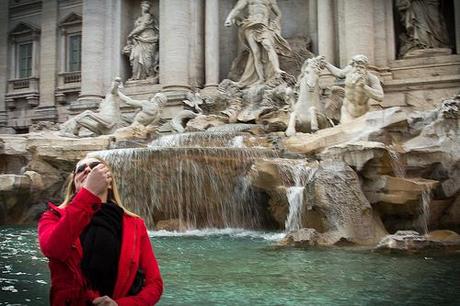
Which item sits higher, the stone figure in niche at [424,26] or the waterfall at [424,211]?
the stone figure in niche at [424,26]

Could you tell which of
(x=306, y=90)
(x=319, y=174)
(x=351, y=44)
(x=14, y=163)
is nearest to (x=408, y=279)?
(x=319, y=174)

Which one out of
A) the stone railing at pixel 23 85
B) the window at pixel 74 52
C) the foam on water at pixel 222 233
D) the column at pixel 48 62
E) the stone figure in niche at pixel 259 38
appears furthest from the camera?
the stone railing at pixel 23 85

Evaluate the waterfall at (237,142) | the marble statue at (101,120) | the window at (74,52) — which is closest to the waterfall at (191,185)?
the waterfall at (237,142)

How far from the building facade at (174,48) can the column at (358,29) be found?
0.09 feet

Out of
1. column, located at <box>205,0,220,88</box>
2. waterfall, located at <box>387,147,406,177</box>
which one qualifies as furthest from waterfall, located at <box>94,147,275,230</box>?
column, located at <box>205,0,220,88</box>

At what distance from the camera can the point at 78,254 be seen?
189cm

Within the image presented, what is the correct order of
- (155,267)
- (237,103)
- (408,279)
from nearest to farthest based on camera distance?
Answer: (155,267)
(408,279)
(237,103)

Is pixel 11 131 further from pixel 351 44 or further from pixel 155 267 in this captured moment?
pixel 155 267

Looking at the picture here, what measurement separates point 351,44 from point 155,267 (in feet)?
42.8

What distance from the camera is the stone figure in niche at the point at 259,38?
14.5m

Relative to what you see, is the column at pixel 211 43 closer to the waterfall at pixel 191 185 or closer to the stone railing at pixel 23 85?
the waterfall at pixel 191 185

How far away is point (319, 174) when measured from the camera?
693 centimetres

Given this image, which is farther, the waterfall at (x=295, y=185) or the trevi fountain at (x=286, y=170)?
the waterfall at (x=295, y=185)

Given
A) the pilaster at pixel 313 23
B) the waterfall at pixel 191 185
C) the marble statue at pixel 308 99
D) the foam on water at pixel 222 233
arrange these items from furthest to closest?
1. the pilaster at pixel 313 23
2. the marble statue at pixel 308 99
3. the waterfall at pixel 191 185
4. the foam on water at pixel 222 233
